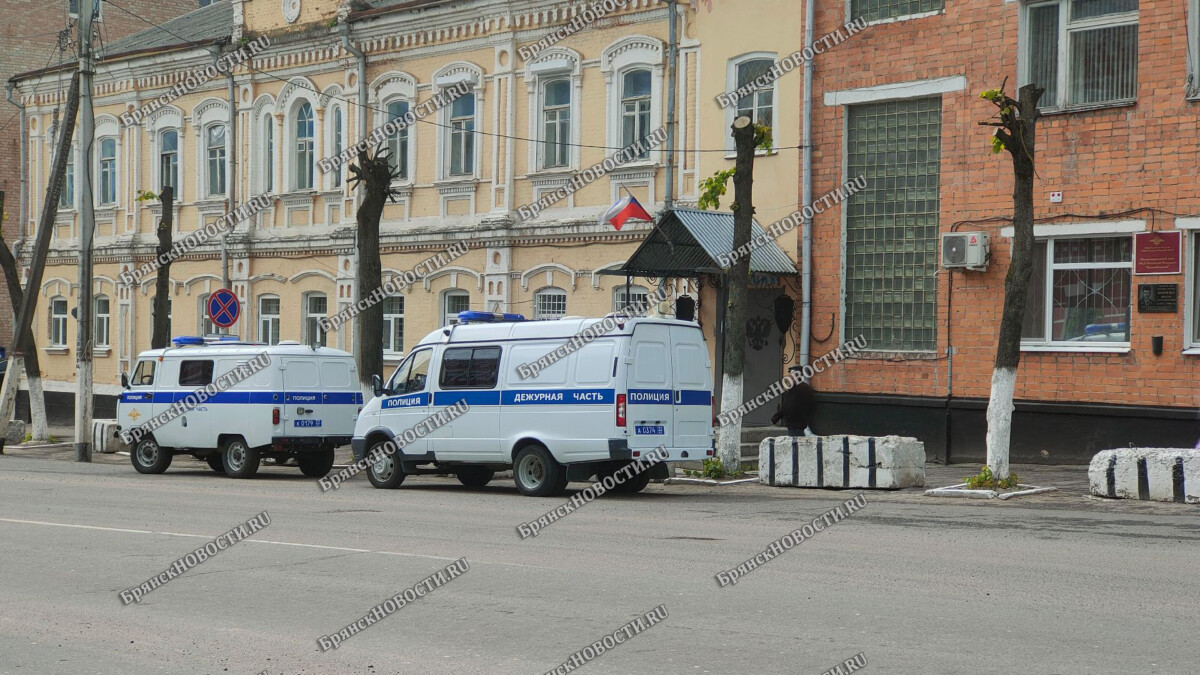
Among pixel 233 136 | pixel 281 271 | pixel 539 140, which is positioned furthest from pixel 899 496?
pixel 233 136

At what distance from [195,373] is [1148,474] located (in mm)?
14176

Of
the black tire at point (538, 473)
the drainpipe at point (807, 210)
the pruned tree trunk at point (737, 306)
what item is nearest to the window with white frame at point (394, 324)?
the drainpipe at point (807, 210)

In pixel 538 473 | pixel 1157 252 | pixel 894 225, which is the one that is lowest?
pixel 538 473

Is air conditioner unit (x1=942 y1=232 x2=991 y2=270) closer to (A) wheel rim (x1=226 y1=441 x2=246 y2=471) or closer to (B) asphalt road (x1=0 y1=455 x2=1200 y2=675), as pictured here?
(B) asphalt road (x1=0 y1=455 x2=1200 y2=675)

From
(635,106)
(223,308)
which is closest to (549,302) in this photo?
(635,106)

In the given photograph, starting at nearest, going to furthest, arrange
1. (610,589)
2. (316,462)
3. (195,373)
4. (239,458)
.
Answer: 1. (610,589)
2. (239,458)
3. (195,373)
4. (316,462)

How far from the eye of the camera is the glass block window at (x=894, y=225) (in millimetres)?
21766

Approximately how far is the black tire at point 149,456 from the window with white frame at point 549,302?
292 inches

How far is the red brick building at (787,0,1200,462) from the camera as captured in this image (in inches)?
757

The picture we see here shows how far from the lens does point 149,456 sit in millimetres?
22797

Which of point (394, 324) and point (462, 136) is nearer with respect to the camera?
point (462, 136)

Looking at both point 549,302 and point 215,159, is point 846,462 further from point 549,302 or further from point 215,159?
point 215,159

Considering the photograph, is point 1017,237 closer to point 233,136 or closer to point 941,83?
point 941,83

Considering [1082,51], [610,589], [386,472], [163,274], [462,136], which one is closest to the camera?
[610,589]
